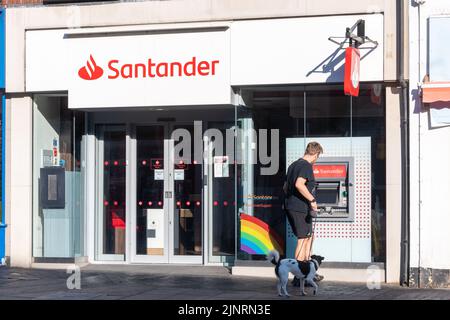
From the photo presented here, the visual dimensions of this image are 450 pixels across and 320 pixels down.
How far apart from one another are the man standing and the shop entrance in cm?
313

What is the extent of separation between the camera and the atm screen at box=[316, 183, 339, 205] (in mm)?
13953

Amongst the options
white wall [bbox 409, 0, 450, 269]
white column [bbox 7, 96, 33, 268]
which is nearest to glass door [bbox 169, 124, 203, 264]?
white column [bbox 7, 96, 33, 268]

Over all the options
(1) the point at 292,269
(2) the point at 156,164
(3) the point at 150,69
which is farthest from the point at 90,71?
(1) the point at 292,269

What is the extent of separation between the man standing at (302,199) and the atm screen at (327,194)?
1.34 meters

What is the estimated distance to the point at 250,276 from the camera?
1416 cm

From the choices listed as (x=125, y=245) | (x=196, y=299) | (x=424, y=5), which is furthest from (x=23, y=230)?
(x=424, y=5)

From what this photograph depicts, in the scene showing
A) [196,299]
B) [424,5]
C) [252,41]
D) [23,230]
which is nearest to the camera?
[196,299]

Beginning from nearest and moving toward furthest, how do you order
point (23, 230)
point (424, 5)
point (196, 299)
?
point (196, 299)
point (424, 5)
point (23, 230)

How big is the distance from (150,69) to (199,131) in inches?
61.6

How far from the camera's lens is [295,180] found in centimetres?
1248

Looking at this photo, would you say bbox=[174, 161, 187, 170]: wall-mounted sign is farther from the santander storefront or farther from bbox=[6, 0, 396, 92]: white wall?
bbox=[6, 0, 396, 92]: white wall

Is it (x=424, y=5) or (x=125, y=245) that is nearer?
(x=424, y=5)

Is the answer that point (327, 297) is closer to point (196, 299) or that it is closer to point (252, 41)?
point (196, 299)

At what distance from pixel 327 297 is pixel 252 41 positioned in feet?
13.9
